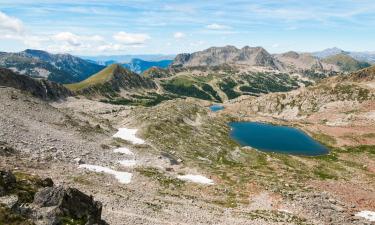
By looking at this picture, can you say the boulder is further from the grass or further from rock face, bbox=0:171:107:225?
the grass

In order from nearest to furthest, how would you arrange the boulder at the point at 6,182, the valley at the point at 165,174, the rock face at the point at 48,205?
the rock face at the point at 48,205 → the boulder at the point at 6,182 → the valley at the point at 165,174

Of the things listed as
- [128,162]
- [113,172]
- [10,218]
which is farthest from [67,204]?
[128,162]

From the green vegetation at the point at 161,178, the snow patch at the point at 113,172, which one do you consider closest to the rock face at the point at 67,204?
the snow patch at the point at 113,172

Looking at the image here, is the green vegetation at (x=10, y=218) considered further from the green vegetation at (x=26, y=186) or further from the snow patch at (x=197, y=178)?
the snow patch at (x=197, y=178)

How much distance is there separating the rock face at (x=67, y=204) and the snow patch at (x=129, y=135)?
67.3 m

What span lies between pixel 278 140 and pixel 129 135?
81607 millimetres

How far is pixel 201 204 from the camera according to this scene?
62.8m

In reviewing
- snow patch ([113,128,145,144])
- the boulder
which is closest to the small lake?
snow patch ([113,128,145,144])

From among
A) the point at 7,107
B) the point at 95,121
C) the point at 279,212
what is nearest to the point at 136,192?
the point at 279,212

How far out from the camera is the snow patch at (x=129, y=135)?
111 m

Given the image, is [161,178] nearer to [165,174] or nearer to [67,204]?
[165,174]

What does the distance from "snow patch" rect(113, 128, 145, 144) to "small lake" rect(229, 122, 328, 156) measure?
53.1 m

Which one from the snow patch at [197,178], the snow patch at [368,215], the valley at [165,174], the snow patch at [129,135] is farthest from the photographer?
the snow patch at [129,135]

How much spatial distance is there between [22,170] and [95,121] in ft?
235
